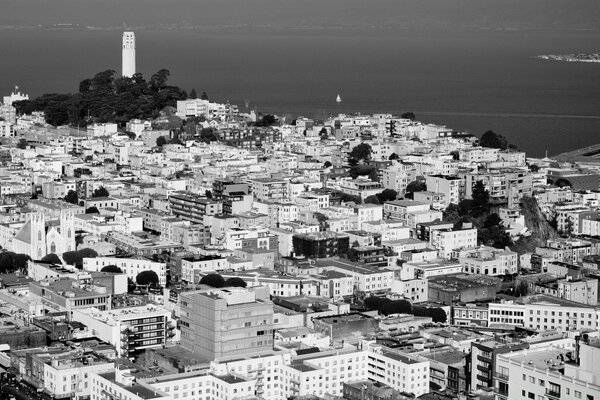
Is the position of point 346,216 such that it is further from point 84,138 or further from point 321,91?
point 321,91

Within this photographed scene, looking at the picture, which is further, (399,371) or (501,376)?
(399,371)

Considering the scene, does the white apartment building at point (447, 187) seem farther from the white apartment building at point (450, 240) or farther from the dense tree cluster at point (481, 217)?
the white apartment building at point (450, 240)

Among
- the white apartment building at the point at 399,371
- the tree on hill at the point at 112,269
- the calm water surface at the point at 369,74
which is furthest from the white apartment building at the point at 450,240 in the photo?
the calm water surface at the point at 369,74

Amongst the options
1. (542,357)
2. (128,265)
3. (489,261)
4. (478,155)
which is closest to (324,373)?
(542,357)

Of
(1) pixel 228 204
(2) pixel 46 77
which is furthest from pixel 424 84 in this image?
(1) pixel 228 204

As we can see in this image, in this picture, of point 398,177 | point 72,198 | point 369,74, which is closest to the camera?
point 72,198

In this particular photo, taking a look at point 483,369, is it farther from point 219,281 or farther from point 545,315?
point 219,281

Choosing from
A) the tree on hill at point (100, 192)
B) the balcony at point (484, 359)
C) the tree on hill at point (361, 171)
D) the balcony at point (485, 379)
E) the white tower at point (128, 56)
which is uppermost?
the white tower at point (128, 56)
